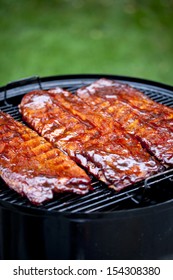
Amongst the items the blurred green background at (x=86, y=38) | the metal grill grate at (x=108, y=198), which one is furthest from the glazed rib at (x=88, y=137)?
the blurred green background at (x=86, y=38)

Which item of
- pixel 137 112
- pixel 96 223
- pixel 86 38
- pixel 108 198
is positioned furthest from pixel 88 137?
pixel 86 38

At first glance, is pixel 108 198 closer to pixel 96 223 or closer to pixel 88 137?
pixel 96 223

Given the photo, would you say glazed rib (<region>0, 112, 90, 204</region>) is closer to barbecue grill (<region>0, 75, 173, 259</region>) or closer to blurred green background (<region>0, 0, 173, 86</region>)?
barbecue grill (<region>0, 75, 173, 259</region>)

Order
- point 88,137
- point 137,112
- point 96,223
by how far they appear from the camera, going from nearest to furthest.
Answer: point 96,223 → point 88,137 → point 137,112

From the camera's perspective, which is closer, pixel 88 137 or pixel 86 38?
pixel 88 137

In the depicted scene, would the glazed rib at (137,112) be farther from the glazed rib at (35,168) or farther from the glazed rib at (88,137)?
the glazed rib at (35,168)
